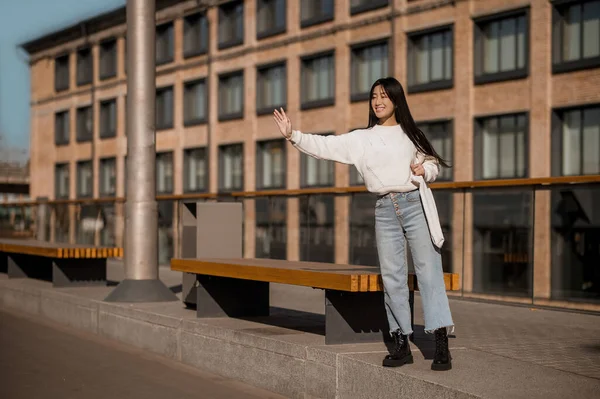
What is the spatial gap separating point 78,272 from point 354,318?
26.1 ft

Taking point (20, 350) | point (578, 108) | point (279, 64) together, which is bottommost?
point (20, 350)

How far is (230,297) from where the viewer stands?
1025 cm

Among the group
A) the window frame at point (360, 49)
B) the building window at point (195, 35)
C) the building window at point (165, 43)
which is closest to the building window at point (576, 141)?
the window frame at point (360, 49)

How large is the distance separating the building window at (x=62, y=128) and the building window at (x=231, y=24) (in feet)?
47.5

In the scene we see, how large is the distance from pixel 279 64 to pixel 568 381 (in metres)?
30.1

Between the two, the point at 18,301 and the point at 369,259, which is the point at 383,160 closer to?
the point at 18,301

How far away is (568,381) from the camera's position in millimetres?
6148

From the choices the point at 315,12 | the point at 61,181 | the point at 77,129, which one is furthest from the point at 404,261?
the point at 61,181

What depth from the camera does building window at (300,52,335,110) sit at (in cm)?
3328

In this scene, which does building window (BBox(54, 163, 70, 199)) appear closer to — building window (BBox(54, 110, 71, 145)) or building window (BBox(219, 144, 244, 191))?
building window (BBox(54, 110, 71, 145))

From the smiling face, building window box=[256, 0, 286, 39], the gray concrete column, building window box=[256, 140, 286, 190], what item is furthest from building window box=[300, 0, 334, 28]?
the smiling face

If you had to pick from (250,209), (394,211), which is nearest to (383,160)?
(394,211)

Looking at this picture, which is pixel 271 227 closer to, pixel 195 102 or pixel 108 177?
pixel 195 102

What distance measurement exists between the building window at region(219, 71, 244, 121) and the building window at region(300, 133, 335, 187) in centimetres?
409
